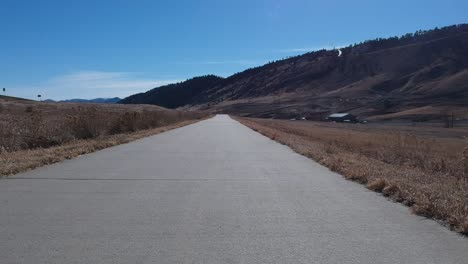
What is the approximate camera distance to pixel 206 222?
764cm

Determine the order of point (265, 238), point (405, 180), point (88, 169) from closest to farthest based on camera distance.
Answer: point (265, 238) → point (405, 180) → point (88, 169)

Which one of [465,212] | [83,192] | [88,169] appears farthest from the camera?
[88,169]

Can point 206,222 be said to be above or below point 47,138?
below

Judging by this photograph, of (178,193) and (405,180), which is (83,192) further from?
(405,180)

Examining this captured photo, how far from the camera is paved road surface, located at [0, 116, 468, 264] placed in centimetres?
601

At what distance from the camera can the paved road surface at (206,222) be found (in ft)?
19.7

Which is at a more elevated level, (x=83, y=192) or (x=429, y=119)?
(x=83, y=192)

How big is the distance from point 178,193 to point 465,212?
4.96 meters

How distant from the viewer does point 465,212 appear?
25.8 feet

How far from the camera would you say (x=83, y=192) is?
10.2 meters

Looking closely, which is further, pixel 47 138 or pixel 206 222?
pixel 47 138

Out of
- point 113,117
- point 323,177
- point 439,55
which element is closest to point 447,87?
point 439,55

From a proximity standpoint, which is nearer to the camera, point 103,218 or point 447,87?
point 103,218

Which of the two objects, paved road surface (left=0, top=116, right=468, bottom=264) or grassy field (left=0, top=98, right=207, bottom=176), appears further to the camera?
grassy field (left=0, top=98, right=207, bottom=176)
